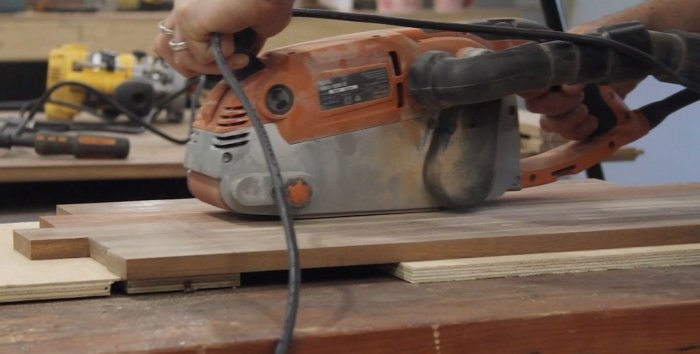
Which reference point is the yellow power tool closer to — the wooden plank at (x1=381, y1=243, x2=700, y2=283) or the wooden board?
the wooden board

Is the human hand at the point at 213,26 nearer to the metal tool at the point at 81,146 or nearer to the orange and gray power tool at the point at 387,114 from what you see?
the orange and gray power tool at the point at 387,114

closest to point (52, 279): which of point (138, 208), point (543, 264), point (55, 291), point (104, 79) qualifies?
point (55, 291)

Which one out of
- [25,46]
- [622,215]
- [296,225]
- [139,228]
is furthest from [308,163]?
[25,46]

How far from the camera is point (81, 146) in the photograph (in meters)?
1.80

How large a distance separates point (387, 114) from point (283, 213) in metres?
0.28

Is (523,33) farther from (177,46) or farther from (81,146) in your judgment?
(81,146)

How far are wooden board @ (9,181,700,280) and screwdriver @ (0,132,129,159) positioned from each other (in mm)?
602

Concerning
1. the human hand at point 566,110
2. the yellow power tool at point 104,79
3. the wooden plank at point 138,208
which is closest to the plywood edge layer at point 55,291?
the wooden plank at point 138,208

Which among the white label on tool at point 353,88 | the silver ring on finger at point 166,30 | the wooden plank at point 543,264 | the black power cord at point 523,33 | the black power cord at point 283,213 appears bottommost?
the wooden plank at point 543,264

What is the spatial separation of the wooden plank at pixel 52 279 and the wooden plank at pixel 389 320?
1cm

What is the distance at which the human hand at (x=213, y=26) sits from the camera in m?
1.02

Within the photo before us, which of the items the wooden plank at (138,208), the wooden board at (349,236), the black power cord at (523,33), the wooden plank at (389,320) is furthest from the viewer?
the wooden plank at (138,208)

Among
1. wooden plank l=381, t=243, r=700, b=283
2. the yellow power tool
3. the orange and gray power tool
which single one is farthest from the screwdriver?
wooden plank l=381, t=243, r=700, b=283

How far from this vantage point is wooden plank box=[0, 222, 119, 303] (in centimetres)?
88
